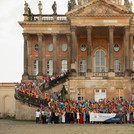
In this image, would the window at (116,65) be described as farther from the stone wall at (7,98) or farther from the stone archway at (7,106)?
the stone archway at (7,106)

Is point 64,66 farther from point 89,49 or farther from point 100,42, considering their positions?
point 89,49

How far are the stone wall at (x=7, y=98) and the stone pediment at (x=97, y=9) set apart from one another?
634 inches

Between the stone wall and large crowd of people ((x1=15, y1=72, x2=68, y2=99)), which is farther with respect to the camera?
the stone wall

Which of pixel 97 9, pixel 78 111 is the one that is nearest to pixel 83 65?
pixel 97 9

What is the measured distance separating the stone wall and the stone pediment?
16.1 m

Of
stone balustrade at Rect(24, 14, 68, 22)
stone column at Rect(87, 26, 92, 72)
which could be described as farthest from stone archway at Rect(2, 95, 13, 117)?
stone column at Rect(87, 26, 92, 72)

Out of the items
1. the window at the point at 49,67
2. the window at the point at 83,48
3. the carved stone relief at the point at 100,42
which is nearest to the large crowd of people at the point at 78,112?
the window at the point at 49,67

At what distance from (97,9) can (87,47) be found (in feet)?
17.6

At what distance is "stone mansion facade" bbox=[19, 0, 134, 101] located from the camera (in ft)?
138

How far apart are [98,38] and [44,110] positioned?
20826 mm

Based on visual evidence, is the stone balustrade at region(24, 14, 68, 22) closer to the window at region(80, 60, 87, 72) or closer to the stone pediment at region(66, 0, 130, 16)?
the stone pediment at region(66, 0, 130, 16)

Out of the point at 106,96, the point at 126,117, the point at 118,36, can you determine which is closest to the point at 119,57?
the point at 118,36

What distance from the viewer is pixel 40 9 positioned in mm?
49188

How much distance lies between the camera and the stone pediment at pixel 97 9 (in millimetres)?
43469
